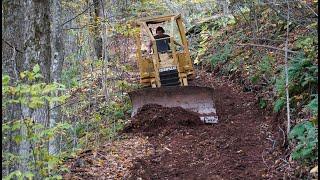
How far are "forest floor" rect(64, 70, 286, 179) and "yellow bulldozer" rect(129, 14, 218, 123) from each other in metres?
0.35

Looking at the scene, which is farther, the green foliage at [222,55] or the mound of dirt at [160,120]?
the green foliage at [222,55]

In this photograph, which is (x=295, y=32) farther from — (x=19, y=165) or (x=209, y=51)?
(x=19, y=165)

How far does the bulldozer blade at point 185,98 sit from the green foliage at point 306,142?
342 cm

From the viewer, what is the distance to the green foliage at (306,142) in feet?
18.1

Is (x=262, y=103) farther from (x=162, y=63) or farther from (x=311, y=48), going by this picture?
(x=162, y=63)

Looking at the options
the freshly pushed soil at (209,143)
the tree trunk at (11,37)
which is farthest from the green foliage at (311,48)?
the tree trunk at (11,37)

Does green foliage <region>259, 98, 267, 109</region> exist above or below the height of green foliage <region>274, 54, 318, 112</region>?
below

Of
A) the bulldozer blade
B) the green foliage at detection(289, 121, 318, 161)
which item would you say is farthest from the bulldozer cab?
the green foliage at detection(289, 121, 318, 161)

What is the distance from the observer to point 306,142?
18.9 feet

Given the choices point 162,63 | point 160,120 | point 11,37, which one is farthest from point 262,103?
point 11,37

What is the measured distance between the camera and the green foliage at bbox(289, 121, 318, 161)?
218 inches

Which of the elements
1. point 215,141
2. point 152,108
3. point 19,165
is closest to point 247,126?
point 215,141

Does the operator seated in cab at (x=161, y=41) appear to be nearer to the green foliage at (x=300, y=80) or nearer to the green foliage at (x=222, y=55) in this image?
the green foliage at (x=222, y=55)

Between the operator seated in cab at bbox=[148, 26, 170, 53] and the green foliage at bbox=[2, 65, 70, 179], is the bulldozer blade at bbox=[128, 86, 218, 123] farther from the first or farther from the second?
the green foliage at bbox=[2, 65, 70, 179]
